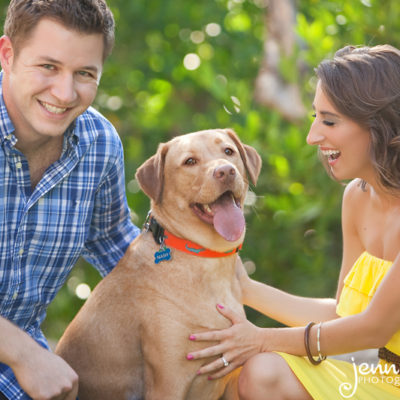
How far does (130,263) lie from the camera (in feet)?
10.9

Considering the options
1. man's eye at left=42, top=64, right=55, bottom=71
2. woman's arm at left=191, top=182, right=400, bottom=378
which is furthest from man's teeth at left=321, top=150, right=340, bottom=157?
man's eye at left=42, top=64, right=55, bottom=71

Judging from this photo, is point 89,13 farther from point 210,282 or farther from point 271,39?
point 271,39

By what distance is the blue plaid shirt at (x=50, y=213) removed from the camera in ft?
10.1

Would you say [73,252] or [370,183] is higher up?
[370,183]

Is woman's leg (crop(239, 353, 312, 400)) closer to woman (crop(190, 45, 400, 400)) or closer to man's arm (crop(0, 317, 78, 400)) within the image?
woman (crop(190, 45, 400, 400))

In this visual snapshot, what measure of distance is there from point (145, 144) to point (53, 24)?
452 centimetres

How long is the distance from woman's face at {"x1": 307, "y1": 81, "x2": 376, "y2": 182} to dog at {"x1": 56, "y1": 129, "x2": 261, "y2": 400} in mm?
465

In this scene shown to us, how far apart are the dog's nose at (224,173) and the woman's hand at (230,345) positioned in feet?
2.07

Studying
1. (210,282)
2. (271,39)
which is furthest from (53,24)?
(271,39)

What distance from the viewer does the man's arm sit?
2.76 metres

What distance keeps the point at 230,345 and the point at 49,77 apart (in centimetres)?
155

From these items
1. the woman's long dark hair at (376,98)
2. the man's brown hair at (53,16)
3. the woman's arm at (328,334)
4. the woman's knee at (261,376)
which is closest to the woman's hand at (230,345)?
the woman's arm at (328,334)

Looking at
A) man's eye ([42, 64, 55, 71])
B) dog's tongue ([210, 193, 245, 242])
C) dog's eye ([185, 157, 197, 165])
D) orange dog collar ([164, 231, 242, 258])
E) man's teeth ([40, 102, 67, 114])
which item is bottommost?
orange dog collar ([164, 231, 242, 258])

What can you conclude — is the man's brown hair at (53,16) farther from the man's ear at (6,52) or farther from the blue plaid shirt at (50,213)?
the blue plaid shirt at (50,213)
